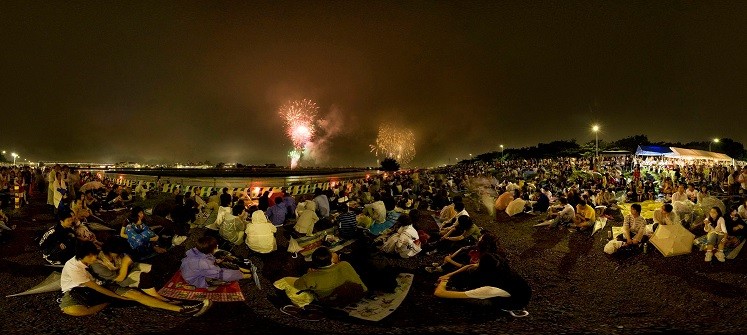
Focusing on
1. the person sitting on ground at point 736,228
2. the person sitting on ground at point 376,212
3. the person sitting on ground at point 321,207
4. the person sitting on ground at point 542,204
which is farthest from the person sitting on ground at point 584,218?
the person sitting on ground at point 321,207

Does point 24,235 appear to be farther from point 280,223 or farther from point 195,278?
point 195,278

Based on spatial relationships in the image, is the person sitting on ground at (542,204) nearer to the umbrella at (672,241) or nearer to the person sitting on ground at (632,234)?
the person sitting on ground at (632,234)

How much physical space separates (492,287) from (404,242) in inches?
139

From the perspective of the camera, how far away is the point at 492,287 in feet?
22.9

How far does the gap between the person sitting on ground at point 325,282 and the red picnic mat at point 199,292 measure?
3.73ft

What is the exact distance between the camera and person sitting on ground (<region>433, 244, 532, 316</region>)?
6.89m

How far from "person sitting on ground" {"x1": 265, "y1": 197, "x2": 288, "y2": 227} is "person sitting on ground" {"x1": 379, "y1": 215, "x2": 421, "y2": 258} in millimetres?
4982

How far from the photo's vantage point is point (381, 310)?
6.69 m

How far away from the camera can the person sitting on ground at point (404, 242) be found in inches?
405

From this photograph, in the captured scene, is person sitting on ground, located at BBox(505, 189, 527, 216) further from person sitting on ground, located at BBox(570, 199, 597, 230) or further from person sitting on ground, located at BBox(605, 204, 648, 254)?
person sitting on ground, located at BBox(605, 204, 648, 254)

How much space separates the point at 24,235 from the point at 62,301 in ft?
28.5

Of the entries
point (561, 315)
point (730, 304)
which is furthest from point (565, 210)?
point (561, 315)

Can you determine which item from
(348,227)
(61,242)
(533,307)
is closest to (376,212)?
(348,227)

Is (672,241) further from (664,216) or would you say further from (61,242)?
(61,242)
